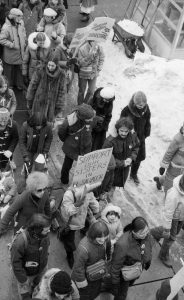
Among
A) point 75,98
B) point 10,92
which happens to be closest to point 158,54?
point 75,98

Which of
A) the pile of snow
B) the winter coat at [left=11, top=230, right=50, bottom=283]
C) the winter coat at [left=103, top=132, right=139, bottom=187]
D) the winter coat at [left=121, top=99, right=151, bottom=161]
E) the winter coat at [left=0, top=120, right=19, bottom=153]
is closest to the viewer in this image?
the winter coat at [left=11, top=230, right=50, bottom=283]

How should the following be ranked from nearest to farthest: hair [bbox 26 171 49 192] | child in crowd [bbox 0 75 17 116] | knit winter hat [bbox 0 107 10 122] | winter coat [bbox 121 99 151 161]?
1. hair [bbox 26 171 49 192]
2. knit winter hat [bbox 0 107 10 122]
3. winter coat [bbox 121 99 151 161]
4. child in crowd [bbox 0 75 17 116]

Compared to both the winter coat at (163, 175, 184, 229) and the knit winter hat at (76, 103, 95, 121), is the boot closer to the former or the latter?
the winter coat at (163, 175, 184, 229)

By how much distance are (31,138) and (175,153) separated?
2.23 metres

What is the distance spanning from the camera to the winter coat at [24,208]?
532cm

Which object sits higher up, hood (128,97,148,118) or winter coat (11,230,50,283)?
hood (128,97,148,118)

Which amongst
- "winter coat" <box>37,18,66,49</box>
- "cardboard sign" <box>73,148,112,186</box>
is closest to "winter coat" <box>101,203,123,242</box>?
"cardboard sign" <box>73,148,112,186</box>

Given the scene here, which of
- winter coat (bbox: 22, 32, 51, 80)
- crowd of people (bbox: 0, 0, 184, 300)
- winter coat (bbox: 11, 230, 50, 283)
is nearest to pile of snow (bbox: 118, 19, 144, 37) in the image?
crowd of people (bbox: 0, 0, 184, 300)

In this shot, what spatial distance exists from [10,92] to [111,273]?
3.47 meters

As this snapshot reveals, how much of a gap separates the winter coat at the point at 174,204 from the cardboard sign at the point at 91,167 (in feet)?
3.08

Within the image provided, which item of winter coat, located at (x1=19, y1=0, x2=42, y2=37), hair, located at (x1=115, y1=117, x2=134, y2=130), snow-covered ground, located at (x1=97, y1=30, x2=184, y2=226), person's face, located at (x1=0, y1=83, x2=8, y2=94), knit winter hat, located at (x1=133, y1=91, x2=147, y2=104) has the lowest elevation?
snow-covered ground, located at (x1=97, y1=30, x2=184, y2=226)

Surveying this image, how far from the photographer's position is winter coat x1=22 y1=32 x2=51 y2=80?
313 inches

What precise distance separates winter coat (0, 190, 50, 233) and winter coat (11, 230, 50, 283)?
1.53ft

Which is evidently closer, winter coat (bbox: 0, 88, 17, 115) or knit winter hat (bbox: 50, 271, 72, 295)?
knit winter hat (bbox: 50, 271, 72, 295)
